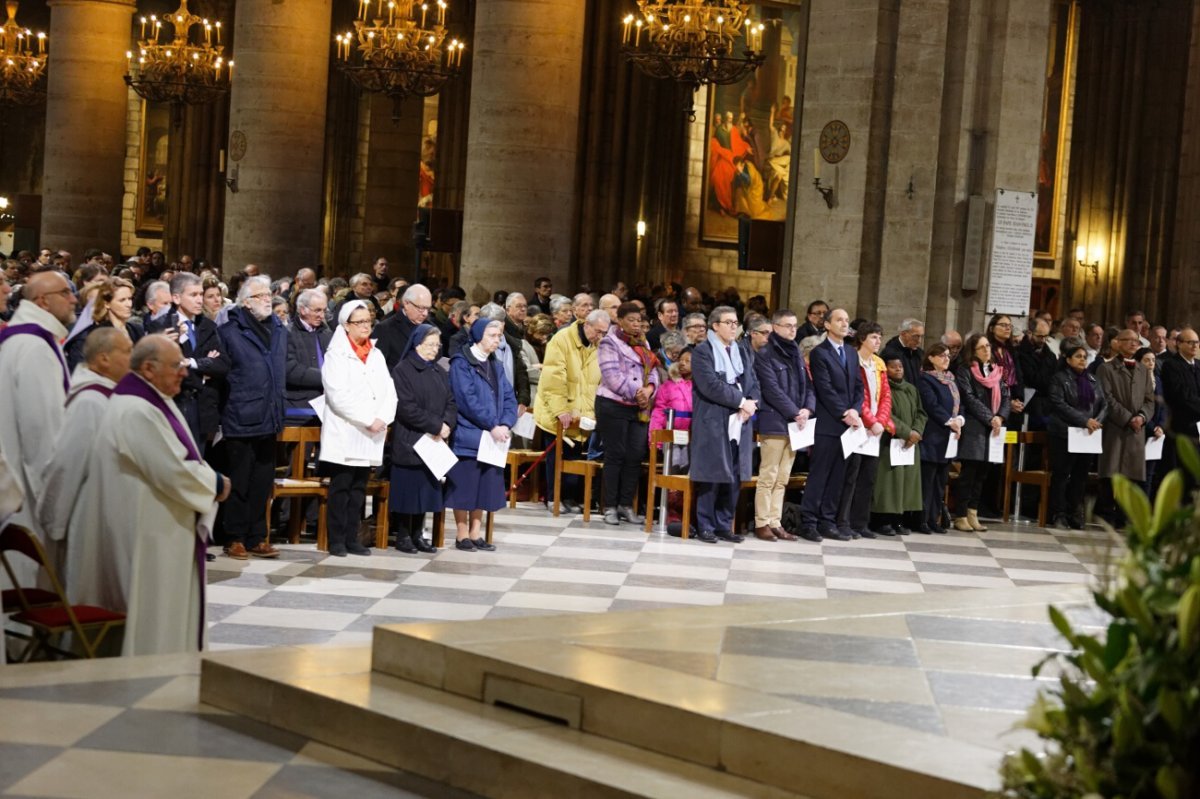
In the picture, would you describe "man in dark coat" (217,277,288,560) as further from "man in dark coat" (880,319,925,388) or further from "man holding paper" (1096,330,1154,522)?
"man holding paper" (1096,330,1154,522)

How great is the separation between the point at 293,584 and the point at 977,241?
9406 millimetres

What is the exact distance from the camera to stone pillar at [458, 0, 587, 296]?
18844 mm

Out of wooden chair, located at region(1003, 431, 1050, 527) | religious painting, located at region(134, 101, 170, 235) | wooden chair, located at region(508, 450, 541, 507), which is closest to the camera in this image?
wooden chair, located at region(508, 450, 541, 507)

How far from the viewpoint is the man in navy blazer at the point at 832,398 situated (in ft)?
45.4

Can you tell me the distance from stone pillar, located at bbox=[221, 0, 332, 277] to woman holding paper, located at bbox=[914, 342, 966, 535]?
35.4ft

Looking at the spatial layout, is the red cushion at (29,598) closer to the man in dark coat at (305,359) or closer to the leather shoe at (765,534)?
the man in dark coat at (305,359)

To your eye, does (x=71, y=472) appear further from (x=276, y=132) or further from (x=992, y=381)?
(x=276, y=132)

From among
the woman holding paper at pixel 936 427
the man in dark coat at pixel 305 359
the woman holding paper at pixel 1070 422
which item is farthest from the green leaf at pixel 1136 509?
the woman holding paper at pixel 1070 422

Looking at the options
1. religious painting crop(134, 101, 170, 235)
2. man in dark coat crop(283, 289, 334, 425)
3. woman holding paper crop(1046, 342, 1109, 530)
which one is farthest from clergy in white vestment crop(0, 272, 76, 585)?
religious painting crop(134, 101, 170, 235)

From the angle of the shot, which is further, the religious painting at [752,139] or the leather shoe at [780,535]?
the religious painting at [752,139]

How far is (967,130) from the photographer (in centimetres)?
1767

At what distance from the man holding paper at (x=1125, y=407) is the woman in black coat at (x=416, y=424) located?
657 centimetres

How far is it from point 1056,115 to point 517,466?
19.5 m

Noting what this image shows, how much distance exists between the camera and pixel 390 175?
32.0 m
